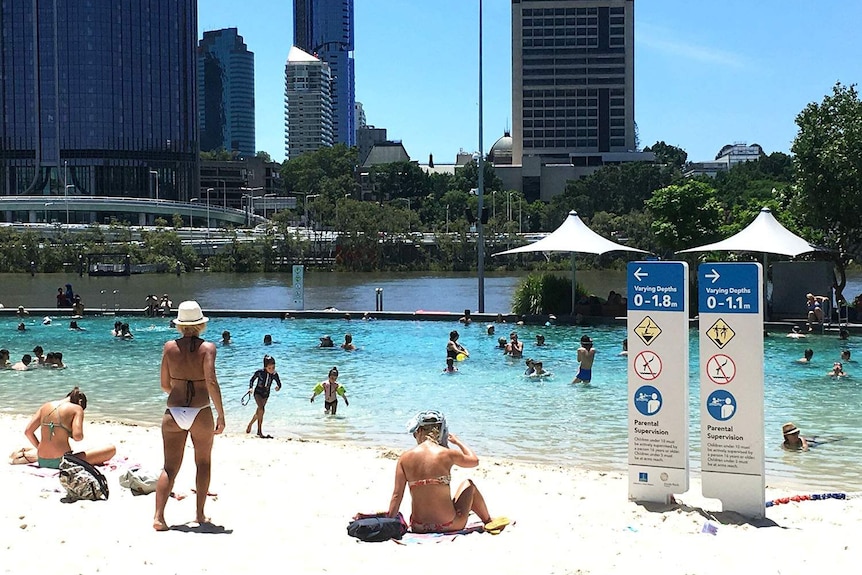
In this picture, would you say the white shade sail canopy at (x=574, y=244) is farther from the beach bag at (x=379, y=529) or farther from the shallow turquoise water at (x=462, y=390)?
the beach bag at (x=379, y=529)

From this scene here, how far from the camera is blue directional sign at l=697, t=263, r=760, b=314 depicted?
878 centimetres

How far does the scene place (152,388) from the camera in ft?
68.3

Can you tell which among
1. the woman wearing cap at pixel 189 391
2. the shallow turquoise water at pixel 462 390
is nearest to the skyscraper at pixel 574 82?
the shallow turquoise water at pixel 462 390

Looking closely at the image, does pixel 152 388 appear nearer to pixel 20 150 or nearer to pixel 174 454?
pixel 174 454

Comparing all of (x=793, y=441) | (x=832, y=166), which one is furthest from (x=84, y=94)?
(x=793, y=441)

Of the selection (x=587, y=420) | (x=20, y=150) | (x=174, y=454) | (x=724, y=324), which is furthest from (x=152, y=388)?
(x=20, y=150)

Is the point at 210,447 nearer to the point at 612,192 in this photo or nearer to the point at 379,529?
the point at 379,529

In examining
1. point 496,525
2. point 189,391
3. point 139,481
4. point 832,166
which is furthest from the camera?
point 832,166

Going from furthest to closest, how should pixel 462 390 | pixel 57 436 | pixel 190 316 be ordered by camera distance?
pixel 462 390 < pixel 57 436 < pixel 190 316

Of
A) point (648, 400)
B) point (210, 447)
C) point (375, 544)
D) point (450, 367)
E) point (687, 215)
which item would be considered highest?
point (687, 215)

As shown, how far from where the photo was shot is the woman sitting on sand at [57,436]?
10188mm

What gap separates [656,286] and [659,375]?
0.87 m

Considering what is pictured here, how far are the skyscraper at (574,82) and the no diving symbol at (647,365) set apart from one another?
187 meters

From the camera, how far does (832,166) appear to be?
107 ft
